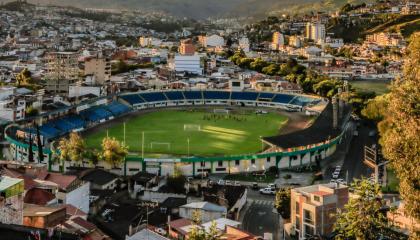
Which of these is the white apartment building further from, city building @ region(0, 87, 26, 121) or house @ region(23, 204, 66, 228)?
house @ region(23, 204, 66, 228)

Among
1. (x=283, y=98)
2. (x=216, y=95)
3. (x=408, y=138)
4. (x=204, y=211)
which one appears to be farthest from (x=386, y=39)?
(x=408, y=138)

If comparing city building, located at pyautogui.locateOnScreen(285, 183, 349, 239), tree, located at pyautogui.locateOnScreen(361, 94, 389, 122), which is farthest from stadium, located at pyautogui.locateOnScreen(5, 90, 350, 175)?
city building, located at pyautogui.locateOnScreen(285, 183, 349, 239)

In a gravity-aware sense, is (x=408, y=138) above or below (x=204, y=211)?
above

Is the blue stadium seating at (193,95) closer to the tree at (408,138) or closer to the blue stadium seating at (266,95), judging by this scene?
the blue stadium seating at (266,95)

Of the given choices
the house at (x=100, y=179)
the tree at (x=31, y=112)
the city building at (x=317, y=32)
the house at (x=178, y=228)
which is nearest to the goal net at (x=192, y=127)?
the tree at (x=31, y=112)

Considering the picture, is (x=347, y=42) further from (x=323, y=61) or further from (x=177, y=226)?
(x=177, y=226)

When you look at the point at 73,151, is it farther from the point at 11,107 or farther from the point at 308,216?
the point at 308,216

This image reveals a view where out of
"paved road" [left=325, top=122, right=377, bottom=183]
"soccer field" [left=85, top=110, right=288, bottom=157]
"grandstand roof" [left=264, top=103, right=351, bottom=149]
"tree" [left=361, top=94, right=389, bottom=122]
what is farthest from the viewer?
"tree" [left=361, top=94, right=389, bottom=122]
